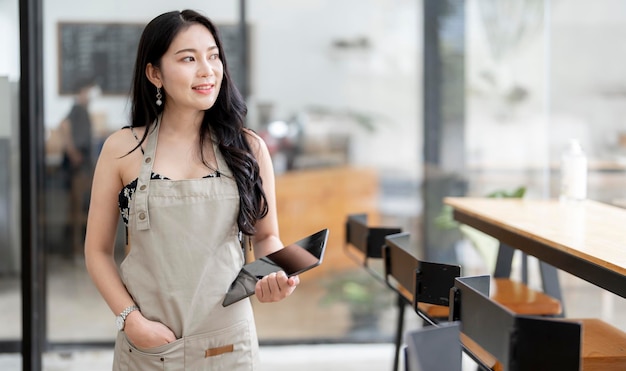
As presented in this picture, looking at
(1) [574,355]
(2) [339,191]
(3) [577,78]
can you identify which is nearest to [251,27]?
(2) [339,191]

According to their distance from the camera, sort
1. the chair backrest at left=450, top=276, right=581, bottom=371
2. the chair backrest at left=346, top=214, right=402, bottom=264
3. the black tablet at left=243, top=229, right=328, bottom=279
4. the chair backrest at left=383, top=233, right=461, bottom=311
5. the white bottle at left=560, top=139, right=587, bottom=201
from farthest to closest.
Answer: the white bottle at left=560, top=139, right=587, bottom=201 → the chair backrest at left=346, top=214, right=402, bottom=264 → the chair backrest at left=383, top=233, right=461, bottom=311 → the black tablet at left=243, top=229, right=328, bottom=279 → the chair backrest at left=450, top=276, right=581, bottom=371

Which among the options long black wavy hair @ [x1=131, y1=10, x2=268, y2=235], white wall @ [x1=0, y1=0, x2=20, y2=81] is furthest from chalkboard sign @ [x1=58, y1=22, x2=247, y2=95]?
long black wavy hair @ [x1=131, y1=10, x2=268, y2=235]

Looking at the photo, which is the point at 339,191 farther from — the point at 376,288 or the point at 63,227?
the point at 63,227

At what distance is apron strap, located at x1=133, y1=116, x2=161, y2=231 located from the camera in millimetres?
1949

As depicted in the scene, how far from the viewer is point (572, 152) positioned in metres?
3.02

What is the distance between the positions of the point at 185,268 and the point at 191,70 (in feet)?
1.53

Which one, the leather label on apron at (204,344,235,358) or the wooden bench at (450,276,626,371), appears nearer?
the wooden bench at (450,276,626,371)

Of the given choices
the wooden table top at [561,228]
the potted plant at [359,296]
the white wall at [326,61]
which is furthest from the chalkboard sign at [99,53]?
the wooden table top at [561,228]

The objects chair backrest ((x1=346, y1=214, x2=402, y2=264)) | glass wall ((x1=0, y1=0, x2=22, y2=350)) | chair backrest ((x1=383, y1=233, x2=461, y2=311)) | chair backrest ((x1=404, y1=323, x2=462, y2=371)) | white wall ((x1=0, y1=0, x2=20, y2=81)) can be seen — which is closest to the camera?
chair backrest ((x1=404, y1=323, x2=462, y2=371))

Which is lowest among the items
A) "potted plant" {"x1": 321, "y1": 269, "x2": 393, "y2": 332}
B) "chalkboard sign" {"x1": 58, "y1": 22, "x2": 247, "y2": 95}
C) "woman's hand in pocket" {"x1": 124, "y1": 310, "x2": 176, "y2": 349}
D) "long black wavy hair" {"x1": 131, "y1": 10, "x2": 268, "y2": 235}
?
"potted plant" {"x1": 321, "y1": 269, "x2": 393, "y2": 332}

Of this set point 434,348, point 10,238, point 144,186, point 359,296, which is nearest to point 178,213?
point 144,186

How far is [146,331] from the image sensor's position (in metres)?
1.93

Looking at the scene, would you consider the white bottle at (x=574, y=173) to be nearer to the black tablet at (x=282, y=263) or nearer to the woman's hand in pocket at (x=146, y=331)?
the black tablet at (x=282, y=263)

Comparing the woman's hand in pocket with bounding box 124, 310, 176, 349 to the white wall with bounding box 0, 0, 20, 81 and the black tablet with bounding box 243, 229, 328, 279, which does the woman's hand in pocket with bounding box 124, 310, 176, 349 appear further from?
the white wall with bounding box 0, 0, 20, 81
